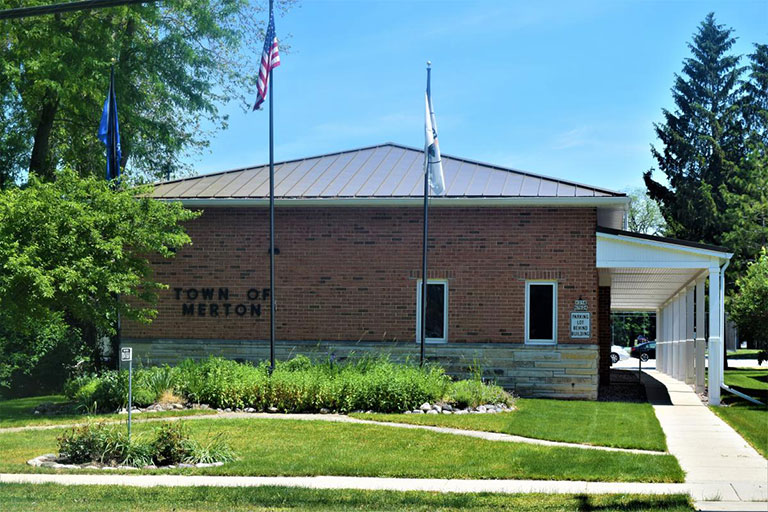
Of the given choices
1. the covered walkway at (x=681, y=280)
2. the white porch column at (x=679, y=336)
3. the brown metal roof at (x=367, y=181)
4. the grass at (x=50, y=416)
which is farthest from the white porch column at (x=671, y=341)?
the grass at (x=50, y=416)

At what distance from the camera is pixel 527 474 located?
11031 mm

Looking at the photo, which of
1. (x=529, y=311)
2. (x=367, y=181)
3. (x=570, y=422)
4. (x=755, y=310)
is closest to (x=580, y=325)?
(x=529, y=311)

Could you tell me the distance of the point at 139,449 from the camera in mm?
12266

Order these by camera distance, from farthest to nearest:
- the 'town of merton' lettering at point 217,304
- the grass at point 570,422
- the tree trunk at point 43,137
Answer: the tree trunk at point 43,137 < the 'town of merton' lettering at point 217,304 < the grass at point 570,422

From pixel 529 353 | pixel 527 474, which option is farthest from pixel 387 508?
pixel 529 353

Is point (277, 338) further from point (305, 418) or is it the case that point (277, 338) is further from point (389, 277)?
point (305, 418)

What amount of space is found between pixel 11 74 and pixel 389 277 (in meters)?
12.6

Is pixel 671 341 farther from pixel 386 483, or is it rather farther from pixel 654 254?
pixel 386 483

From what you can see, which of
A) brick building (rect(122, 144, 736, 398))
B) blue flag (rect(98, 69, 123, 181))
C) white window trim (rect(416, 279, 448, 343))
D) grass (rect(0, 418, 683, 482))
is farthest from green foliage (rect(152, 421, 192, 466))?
white window trim (rect(416, 279, 448, 343))

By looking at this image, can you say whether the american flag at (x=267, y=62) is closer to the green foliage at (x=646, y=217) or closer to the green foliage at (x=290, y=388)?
the green foliage at (x=290, y=388)

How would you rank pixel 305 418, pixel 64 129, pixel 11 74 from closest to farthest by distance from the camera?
pixel 305 418
pixel 11 74
pixel 64 129

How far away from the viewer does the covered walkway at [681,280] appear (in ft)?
68.0

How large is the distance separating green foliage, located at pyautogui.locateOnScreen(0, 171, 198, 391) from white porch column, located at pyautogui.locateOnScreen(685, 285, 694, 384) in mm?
14298

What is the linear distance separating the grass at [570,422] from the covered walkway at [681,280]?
3429 mm
